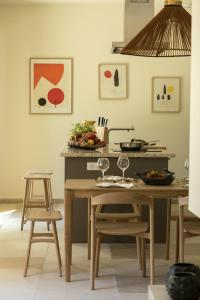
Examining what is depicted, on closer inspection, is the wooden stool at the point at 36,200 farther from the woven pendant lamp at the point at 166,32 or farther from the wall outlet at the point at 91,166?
the woven pendant lamp at the point at 166,32

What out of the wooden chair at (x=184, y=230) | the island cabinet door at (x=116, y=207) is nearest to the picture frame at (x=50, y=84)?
the island cabinet door at (x=116, y=207)

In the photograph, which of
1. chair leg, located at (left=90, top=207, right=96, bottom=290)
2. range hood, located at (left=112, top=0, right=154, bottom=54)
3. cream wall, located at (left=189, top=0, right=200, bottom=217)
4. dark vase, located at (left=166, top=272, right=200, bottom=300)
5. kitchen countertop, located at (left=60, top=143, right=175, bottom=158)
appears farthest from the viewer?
kitchen countertop, located at (left=60, top=143, right=175, bottom=158)

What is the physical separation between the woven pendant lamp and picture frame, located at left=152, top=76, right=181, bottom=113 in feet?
14.4

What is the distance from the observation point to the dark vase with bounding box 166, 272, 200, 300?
2.37 metres

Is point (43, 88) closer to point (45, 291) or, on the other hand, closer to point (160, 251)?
point (160, 251)

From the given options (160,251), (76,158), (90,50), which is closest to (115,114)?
(90,50)

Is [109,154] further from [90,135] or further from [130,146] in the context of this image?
[90,135]

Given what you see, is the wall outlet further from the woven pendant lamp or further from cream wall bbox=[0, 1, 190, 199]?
cream wall bbox=[0, 1, 190, 199]

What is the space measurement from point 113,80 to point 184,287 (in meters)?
5.76

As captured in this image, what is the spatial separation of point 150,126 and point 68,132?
1237 millimetres

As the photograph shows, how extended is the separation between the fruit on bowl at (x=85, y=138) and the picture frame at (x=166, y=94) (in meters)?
1.93

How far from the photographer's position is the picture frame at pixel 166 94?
788cm

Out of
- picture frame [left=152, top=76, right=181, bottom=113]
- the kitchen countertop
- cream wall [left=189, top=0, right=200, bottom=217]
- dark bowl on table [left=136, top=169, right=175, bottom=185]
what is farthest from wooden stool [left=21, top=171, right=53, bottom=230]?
cream wall [left=189, top=0, right=200, bottom=217]

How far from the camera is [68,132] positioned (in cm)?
794
